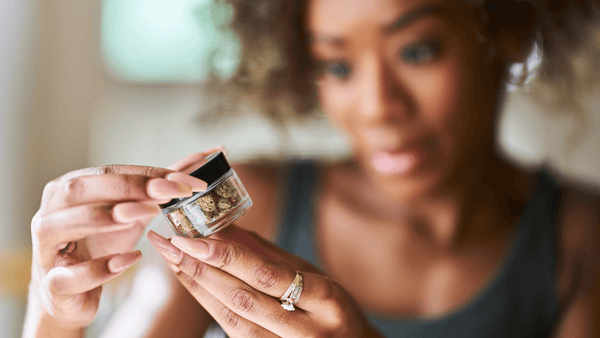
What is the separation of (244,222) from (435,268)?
0.50m

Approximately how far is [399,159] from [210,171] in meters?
0.57

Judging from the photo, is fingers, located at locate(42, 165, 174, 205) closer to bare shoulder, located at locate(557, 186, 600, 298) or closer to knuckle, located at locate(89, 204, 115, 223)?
knuckle, located at locate(89, 204, 115, 223)

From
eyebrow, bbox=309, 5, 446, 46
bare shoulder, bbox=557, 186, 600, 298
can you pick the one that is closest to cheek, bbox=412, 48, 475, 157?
eyebrow, bbox=309, 5, 446, 46

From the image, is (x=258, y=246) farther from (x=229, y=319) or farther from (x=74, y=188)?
(x=74, y=188)

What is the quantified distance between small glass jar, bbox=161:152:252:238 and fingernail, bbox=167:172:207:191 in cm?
1

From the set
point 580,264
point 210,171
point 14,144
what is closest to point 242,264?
point 210,171

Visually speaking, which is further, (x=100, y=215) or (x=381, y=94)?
(x=381, y=94)

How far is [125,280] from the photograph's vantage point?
1.20 meters

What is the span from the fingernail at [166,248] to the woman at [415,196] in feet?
0.25

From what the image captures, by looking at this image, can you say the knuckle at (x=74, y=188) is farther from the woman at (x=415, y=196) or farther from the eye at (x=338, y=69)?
the eye at (x=338, y=69)

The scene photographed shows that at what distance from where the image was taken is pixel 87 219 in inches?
14.8

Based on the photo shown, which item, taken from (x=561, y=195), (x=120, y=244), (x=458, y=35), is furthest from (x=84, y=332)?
(x=561, y=195)

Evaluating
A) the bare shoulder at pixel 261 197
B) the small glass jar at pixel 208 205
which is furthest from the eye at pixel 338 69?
the small glass jar at pixel 208 205

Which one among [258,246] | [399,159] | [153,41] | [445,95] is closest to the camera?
[258,246]
